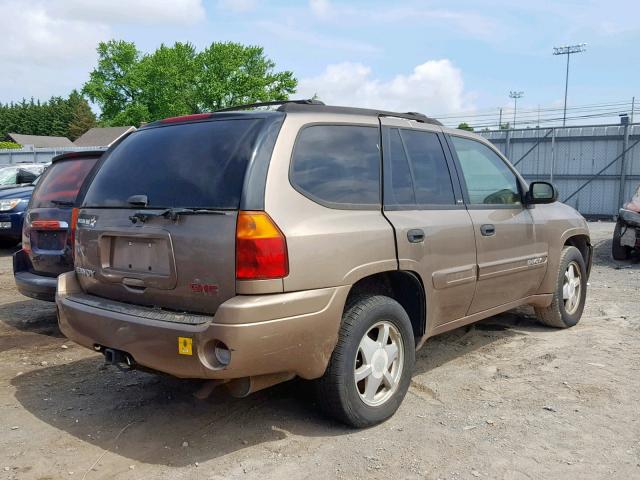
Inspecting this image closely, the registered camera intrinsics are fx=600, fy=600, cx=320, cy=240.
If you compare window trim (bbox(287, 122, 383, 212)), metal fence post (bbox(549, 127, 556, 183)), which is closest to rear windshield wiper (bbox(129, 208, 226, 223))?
window trim (bbox(287, 122, 383, 212))

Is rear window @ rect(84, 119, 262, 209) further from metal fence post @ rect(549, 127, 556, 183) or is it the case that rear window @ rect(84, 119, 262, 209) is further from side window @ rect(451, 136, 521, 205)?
metal fence post @ rect(549, 127, 556, 183)

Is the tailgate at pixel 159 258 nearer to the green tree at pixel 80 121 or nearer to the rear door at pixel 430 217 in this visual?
the rear door at pixel 430 217

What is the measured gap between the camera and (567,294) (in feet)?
18.8

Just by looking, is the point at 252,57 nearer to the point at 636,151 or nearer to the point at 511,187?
the point at 636,151

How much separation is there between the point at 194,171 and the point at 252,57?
55969mm

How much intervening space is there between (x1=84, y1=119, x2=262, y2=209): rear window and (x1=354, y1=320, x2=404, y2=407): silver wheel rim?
3.94 feet

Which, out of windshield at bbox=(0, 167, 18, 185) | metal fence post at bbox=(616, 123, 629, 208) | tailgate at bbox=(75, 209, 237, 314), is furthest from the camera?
metal fence post at bbox=(616, 123, 629, 208)

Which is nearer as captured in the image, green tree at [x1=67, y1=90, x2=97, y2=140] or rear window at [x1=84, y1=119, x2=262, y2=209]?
rear window at [x1=84, y1=119, x2=262, y2=209]

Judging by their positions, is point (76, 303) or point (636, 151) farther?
point (636, 151)

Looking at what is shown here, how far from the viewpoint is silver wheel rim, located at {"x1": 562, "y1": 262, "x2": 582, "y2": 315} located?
5691 millimetres

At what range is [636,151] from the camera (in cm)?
1923

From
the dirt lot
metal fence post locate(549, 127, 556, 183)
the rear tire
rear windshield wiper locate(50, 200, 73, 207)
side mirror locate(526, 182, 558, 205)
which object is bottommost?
the dirt lot

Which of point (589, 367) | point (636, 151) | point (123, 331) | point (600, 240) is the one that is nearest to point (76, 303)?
point (123, 331)

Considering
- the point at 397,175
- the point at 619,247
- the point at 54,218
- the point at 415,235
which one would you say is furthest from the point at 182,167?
the point at 619,247
